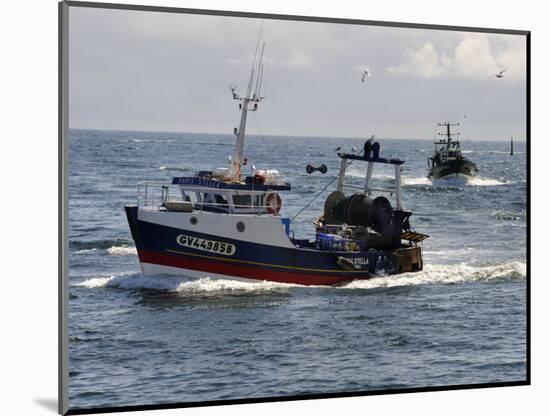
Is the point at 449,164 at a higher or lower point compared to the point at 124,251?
higher

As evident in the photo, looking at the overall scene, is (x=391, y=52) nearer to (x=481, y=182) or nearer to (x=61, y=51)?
(x=481, y=182)

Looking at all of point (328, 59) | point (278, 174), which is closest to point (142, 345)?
point (278, 174)

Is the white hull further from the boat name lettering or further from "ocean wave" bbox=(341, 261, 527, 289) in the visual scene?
"ocean wave" bbox=(341, 261, 527, 289)

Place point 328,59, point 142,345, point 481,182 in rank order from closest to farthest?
point 142,345 < point 328,59 < point 481,182

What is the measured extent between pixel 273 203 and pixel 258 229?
44 centimetres

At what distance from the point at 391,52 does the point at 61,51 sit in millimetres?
4748

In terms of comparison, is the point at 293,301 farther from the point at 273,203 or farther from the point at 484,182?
the point at 484,182

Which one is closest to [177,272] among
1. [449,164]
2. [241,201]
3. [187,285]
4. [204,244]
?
[187,285]

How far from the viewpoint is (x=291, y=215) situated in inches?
688

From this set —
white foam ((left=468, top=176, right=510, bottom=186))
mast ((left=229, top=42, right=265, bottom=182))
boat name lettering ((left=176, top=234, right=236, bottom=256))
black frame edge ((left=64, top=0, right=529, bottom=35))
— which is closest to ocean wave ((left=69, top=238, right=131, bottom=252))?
boat name lettering ((left=176, top=234, right=236, bottom=256))

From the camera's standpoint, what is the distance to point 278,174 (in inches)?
667

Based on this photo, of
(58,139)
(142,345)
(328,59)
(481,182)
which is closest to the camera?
(58,139)

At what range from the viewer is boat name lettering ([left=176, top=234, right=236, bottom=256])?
1722 cm

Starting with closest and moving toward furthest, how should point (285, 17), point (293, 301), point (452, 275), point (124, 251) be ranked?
point (285, 17), point (124, 251), point (293, 301), point (452, 275)
